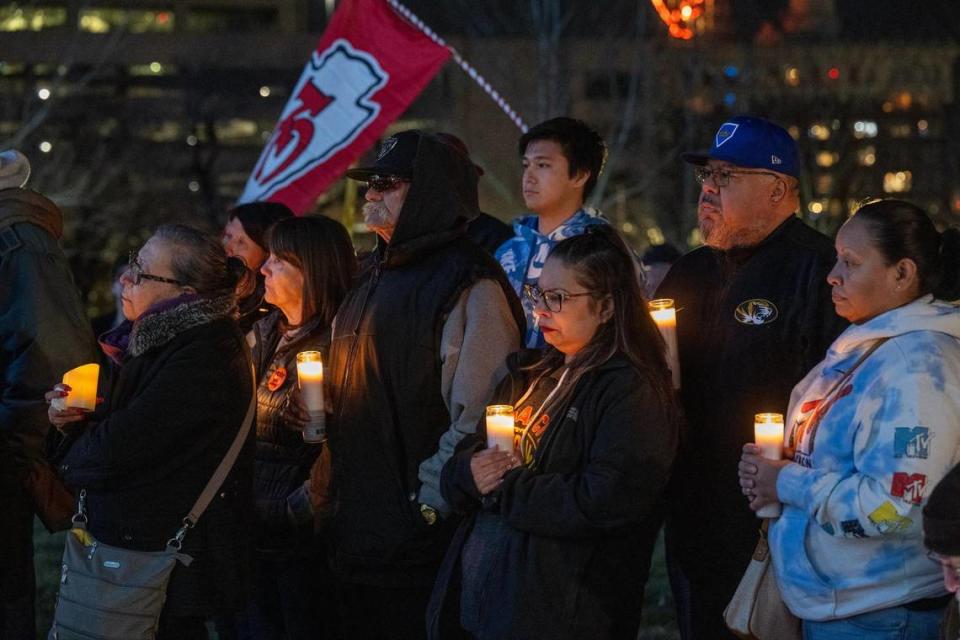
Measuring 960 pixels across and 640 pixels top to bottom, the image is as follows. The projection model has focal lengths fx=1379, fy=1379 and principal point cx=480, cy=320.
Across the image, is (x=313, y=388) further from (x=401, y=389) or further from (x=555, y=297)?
(x=555, y=297)

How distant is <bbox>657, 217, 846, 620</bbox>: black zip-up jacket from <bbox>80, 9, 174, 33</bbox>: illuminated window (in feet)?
170

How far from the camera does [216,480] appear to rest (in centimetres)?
502

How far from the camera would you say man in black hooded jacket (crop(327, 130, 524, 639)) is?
16.7 feet

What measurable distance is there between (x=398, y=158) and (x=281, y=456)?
54.4 inches

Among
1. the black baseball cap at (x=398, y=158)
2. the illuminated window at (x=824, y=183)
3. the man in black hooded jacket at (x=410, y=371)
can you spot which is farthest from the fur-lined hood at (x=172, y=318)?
the illuminated window at (x=824, y=183)

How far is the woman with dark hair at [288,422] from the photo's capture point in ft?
18.7

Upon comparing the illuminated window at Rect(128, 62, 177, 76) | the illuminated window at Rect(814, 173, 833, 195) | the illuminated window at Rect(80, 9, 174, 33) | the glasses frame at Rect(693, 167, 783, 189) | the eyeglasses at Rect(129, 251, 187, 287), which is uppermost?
the illuminated window at Rect(80, 9, 174, 33)

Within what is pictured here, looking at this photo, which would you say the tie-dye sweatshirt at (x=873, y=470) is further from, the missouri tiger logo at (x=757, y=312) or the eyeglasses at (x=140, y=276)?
the eyeglasses at (x=140, y=276)

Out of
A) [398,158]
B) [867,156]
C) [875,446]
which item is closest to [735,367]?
A: [875,446]

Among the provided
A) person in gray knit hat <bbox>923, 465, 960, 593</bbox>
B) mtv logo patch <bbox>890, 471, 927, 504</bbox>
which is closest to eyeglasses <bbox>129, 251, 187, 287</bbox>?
mtv logo patch <bbox>890, 471, 927, 504</bbox>

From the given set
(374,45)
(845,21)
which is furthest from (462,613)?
(845,21)

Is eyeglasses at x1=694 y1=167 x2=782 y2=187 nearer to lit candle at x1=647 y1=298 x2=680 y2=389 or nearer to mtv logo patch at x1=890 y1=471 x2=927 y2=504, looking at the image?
lit candle at x1=647 y1=298 x2=680 y2=389

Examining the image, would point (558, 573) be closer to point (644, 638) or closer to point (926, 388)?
point (926, 388)

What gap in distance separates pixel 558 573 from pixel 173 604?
5.04 feet
